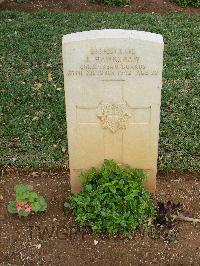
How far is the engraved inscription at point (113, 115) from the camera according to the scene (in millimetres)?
4707

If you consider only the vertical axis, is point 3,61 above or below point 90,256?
above

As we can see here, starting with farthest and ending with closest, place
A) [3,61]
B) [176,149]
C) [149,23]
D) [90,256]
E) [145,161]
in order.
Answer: [149,23]
[3,61]
[176,149]
[145,161]
[90,256]

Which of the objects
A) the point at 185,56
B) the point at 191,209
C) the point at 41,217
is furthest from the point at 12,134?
the point at 185,56

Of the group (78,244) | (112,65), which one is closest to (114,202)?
(78,244)

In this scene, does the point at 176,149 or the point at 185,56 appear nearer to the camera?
the point at 176,149

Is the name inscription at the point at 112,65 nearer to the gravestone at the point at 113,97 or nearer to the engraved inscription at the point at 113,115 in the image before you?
the gravestone at the point at 113,97

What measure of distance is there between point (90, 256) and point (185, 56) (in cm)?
443

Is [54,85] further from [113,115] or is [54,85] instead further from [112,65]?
[112,65]

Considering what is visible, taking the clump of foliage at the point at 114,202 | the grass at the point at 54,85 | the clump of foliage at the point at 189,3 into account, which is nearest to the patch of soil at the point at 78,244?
the clump of foliage at the point at 114,202

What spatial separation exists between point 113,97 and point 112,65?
0.32m

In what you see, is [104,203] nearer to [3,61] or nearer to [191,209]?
[191,209]

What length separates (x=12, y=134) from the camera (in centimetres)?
636

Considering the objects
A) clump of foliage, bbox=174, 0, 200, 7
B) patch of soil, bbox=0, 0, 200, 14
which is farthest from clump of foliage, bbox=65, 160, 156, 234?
clump of foliage, bbox=174, 0, 200, 7

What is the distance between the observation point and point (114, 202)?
477 centimetres
